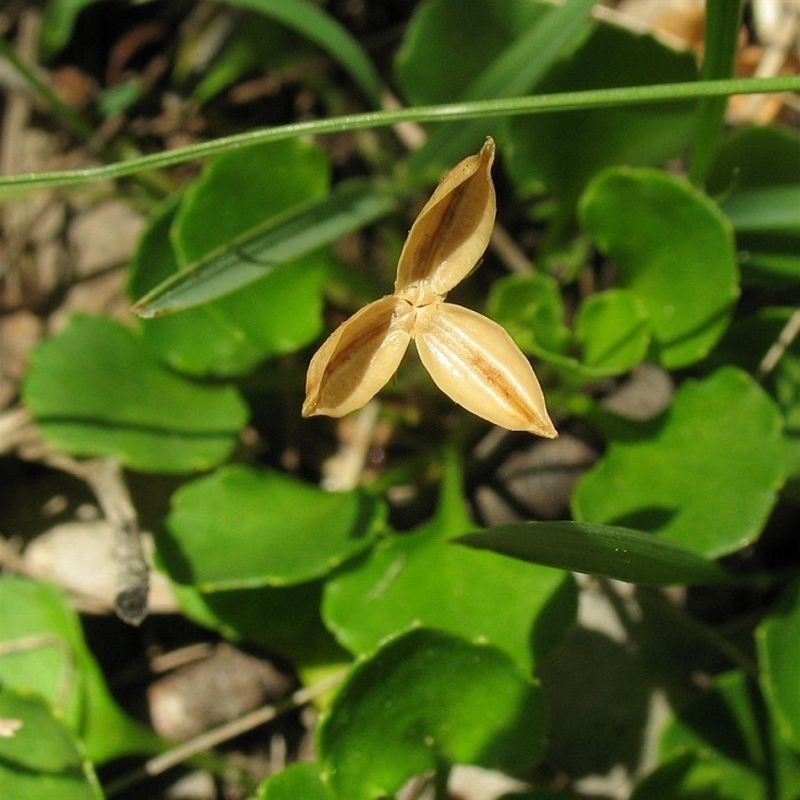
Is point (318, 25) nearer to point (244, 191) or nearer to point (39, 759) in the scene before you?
point (244, 191)

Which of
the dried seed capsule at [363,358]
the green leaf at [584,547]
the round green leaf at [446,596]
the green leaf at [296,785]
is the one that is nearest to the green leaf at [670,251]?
the round green leaf at [446,596]

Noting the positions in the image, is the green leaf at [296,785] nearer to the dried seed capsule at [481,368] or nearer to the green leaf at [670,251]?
the dried seed capsule at [481,368]

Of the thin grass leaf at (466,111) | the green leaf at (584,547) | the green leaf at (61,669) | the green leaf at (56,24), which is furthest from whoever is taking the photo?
the green leaf at (56,24)

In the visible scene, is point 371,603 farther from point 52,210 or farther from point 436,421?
point 52,210

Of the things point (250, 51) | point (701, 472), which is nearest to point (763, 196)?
point (701, 472)

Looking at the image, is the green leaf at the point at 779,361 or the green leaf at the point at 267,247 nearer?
the green leaf at the point at 267,247
